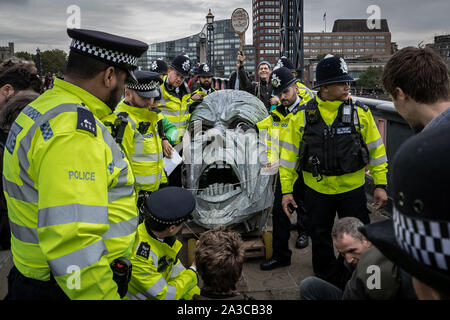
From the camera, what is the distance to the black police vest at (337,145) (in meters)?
3.48

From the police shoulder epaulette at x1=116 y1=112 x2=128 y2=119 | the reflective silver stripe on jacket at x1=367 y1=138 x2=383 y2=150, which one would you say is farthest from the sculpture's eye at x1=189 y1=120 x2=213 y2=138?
the reflective silver stripe on jacket at x1=367 y1=138 x2=383 y2=150

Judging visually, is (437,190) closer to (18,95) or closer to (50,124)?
(50,124)

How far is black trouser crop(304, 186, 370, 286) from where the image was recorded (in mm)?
3582

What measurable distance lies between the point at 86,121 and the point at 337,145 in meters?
2.45

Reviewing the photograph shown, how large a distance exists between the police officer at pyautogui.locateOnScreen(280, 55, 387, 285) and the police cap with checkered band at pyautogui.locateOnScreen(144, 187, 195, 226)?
1.36 m

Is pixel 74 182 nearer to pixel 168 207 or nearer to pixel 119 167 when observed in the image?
pixel 119 167

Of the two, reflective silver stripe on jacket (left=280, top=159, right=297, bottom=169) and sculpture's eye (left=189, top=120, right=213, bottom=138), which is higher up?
sculpture's eye (left=189, top=120, right=213, bottom=138)

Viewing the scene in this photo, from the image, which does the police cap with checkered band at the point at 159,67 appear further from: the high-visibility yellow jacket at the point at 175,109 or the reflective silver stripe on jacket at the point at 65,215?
the reflective silver stripe on jacket at the point at 65,215

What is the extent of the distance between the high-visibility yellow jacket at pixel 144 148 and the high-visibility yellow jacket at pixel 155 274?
1268 mm

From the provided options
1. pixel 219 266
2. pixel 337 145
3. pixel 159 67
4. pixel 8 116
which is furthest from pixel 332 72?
pixel 159 67

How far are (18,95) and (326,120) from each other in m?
2.99

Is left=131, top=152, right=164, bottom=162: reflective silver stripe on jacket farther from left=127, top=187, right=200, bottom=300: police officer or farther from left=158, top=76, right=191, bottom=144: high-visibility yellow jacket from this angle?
left=158, top=76, right=191, bottom=144: high-visibility yellow jacket

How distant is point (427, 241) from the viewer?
2.91 feet

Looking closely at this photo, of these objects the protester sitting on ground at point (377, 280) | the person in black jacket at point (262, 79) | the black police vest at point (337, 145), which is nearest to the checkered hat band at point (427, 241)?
the protester sitting on ground at point (377, 280)
